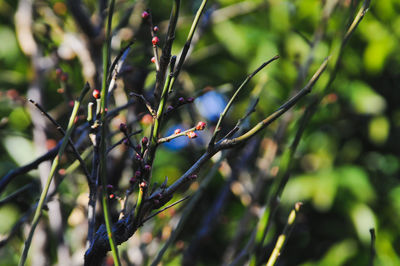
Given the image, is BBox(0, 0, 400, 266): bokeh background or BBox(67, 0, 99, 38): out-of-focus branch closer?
BBox(67, 0, 99, 38): out-of-focus branch

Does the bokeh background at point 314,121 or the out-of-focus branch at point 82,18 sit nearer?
the out-of-focus branch at point 82,18

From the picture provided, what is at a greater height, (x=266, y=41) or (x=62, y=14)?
(x=62, y=14)

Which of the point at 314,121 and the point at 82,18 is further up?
the point at 82,18

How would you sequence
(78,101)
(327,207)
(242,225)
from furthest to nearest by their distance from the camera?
(327,207) → (242,225) → (78,101)

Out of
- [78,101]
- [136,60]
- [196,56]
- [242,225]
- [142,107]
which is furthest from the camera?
[196,56]

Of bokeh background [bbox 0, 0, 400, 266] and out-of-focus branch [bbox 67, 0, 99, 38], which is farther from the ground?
out-of-focus branch [bbox 67, 0, 99, 38]

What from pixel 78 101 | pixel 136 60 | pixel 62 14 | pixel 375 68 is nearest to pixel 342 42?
pixel 78 101

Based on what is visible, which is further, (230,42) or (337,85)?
(337,85)

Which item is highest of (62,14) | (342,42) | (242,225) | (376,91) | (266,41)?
(62,14)

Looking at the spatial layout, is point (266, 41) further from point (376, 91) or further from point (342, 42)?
point (342, 42)

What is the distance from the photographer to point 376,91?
2.82 meters

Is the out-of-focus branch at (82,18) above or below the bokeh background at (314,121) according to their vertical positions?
above

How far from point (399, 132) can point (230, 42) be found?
1404 mm

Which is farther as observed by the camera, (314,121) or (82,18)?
(314,121)
